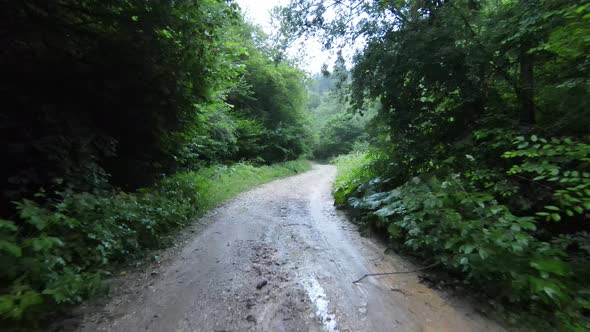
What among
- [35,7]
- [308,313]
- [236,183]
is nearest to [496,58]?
[308,313]

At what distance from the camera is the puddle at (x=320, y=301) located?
2664mm

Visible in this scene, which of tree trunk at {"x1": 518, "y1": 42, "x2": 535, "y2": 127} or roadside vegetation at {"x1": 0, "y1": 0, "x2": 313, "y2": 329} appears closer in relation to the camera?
roadside vegetation at {"x1": 0, "y1": 0, "x2": 313, "y2": 329}

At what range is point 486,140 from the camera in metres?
4.40

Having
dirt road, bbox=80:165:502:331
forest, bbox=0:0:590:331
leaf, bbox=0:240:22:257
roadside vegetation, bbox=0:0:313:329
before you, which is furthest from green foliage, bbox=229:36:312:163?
leaf, bbox=0:240:22:257

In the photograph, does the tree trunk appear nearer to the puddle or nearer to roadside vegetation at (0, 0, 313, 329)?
the puddle

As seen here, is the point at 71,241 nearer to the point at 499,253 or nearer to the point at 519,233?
the point at 499,253

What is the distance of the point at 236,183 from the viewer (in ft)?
37.6

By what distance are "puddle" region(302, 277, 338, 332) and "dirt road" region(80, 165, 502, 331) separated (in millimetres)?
11

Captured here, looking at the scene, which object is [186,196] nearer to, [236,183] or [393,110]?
[236,183]

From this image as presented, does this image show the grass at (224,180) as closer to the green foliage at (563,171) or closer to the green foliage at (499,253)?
the green foliage at (499,253)

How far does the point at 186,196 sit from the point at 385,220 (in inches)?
199

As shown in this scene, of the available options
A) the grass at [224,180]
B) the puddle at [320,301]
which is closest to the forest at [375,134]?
the grass at [224,180]

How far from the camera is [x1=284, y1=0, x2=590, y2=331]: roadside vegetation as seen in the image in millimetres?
2537

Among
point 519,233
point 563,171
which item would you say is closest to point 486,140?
point 563,171
